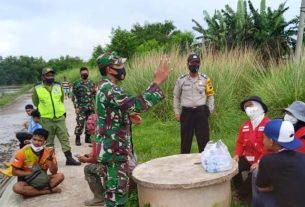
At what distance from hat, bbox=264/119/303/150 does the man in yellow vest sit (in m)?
4.70

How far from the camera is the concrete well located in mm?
4508

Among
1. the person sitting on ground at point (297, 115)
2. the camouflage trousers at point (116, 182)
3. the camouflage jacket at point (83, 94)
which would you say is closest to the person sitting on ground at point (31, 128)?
the camouflage jacket at point (83, 94)

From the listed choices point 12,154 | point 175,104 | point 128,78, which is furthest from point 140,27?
point 175,104

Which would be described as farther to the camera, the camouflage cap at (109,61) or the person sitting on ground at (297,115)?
the person sitting on ground at (297,115)

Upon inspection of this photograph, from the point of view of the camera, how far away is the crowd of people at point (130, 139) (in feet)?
11.2

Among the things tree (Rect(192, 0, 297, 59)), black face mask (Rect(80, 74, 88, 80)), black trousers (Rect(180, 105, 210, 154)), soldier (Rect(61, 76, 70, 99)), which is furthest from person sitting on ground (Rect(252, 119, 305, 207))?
soldier (Rect(61, 76, 70, 99))

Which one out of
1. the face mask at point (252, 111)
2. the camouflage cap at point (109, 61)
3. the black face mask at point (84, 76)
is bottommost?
the face mask at point (252, 111)

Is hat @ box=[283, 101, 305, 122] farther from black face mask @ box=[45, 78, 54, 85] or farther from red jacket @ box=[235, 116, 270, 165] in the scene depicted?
black face mask @ box=[45, 78, 54, 85]

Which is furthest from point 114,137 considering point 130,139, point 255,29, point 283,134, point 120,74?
point 255,29

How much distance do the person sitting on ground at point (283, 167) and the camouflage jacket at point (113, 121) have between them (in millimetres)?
1208

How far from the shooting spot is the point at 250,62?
12188 mm

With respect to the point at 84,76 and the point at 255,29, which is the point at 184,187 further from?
the point at 255,29

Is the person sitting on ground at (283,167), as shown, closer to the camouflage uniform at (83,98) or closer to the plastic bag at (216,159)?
the plastic bag at (216,159)

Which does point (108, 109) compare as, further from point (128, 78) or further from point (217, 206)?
point (128, 78)
